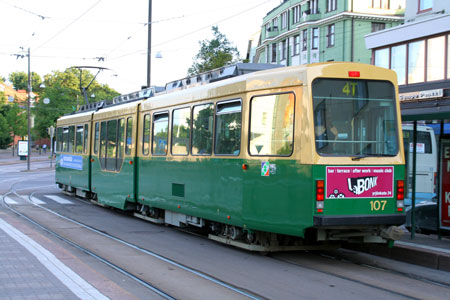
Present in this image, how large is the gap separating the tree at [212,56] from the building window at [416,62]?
15.8 meters

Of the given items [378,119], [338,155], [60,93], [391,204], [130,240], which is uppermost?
[60,93]

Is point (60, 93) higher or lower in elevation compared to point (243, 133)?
higher

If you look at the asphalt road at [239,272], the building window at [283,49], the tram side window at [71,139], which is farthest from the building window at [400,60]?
the building window at [283,49]

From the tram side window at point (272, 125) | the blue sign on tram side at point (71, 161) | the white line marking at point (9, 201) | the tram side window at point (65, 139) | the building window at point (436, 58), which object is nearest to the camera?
the tram side window at point (272, 125)

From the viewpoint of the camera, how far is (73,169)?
782 inches

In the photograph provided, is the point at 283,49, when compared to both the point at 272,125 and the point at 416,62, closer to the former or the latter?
the point at 416,62

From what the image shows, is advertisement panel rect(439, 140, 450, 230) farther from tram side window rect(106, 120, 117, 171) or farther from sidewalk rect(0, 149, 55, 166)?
sidewalk rect(0, 149, 55, 166)

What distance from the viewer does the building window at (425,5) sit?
24016 mm

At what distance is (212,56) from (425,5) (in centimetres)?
1751

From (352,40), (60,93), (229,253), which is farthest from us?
(60,93)

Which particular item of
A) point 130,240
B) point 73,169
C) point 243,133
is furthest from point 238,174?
point 73,169

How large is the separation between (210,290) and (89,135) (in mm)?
11839

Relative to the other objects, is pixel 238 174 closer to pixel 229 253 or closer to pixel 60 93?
pixel 229 253

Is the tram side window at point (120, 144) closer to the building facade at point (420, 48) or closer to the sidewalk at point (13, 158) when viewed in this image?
the building facade at point (420, 48)
